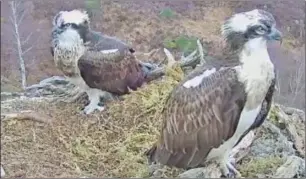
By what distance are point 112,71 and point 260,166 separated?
519mm

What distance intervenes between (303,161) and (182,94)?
1.10 feet

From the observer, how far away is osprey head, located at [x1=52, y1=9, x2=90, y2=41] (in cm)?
161

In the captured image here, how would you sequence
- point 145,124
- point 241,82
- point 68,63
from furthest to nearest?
point 68,63
point 145,124
point 241,82

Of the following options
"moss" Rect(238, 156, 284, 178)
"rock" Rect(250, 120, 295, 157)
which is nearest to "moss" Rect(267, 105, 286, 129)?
"rock" Rect(250, 120, 295, 157)

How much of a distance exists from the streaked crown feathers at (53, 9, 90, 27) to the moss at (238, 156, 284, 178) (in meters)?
0.50

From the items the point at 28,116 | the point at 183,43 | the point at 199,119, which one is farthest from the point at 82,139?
the point at 183,43

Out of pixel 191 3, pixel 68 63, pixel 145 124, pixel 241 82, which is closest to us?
pixel 241 82

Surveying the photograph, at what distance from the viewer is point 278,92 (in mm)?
1706

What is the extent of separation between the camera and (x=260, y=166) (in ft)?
5.37

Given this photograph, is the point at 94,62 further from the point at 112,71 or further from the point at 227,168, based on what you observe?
the point at 227,168

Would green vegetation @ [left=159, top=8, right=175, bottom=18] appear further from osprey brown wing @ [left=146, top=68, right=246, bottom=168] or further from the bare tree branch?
the bare tree branch

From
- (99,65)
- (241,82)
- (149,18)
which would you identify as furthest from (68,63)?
(241,82)

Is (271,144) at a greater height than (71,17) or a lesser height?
lesser

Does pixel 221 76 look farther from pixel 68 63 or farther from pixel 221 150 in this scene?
pixel 68 63
